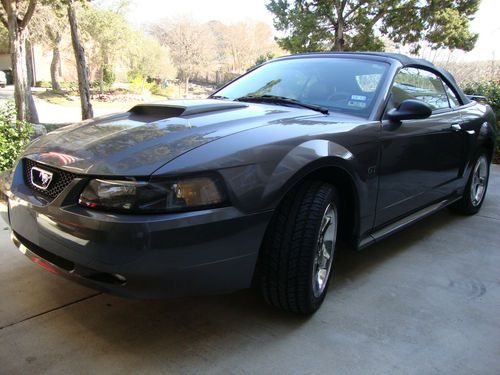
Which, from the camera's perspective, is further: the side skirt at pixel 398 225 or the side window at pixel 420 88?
the side window at pixel 420 88

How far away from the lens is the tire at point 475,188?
14.1 feet

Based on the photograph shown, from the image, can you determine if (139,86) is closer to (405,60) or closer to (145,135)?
(405,60)

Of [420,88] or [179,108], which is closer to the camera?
[179,108]

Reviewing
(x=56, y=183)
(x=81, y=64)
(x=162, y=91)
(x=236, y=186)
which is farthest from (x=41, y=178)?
(x=162, y=91)

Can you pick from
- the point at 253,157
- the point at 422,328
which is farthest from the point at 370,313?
the point at 253,157

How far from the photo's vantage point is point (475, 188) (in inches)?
177

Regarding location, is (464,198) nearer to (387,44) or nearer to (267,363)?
(267,363)

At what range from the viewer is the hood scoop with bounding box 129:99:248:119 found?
252 cm

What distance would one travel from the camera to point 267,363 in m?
2.06

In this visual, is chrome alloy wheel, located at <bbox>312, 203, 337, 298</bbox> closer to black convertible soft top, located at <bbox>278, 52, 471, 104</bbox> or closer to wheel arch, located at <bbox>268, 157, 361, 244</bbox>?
wheel arch, located at <bbox>268, 157, 361, 244</bbox>

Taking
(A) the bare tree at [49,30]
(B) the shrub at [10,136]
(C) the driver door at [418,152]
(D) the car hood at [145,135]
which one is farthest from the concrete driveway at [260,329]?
(A) the bare tree at [49,30]

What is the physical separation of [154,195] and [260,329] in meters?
1.03

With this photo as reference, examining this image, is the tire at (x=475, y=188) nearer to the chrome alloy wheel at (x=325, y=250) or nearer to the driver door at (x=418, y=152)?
the driver door at (x=418, y=152)

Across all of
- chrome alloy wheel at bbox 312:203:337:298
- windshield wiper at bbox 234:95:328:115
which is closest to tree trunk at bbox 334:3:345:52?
windshield wiper at bbox 234:95:328:115
